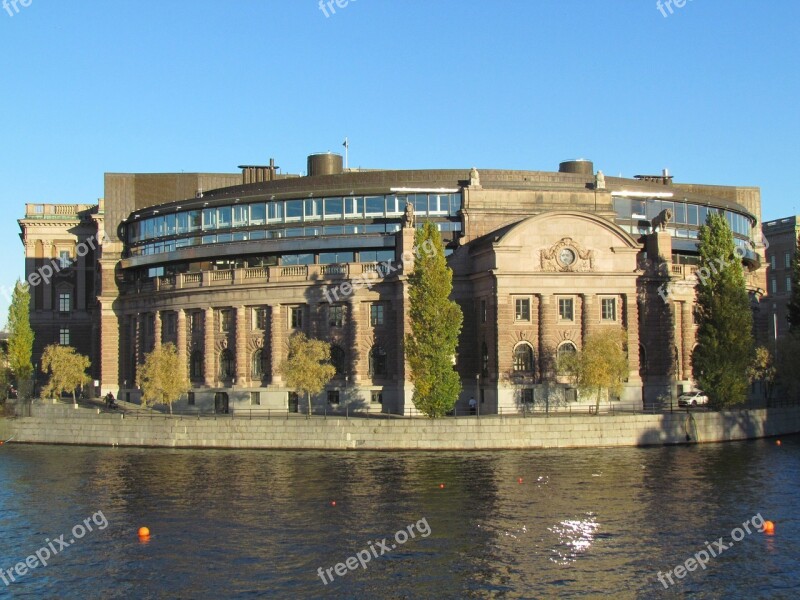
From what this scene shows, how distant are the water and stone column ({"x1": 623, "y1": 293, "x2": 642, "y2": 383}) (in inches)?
493

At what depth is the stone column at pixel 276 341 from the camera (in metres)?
92.9

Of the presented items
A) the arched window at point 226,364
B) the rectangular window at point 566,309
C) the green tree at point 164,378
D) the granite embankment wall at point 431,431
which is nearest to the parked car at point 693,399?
the granite embankment wall at point 431,431

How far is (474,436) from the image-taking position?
73.8m

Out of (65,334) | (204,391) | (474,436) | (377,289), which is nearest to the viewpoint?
(474,436)

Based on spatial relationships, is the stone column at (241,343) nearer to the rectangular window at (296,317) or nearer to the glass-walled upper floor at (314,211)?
the rectangular window at (296,317)

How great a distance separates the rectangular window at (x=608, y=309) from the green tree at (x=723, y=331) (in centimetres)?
715

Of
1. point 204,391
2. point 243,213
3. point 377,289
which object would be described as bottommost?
point 204,391

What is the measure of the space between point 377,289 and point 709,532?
157ft

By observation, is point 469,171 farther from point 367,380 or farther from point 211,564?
point 211,564

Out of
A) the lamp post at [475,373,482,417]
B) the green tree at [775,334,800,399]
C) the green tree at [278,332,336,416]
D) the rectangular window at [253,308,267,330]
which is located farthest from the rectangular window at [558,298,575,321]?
the rectangular window at [253,308,267,330]

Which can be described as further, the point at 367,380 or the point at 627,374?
the point at 367,380

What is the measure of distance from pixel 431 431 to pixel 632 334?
22030 millimetres

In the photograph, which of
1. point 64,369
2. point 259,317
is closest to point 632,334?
point 259,317

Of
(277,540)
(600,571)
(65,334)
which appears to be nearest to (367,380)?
(277,540)
